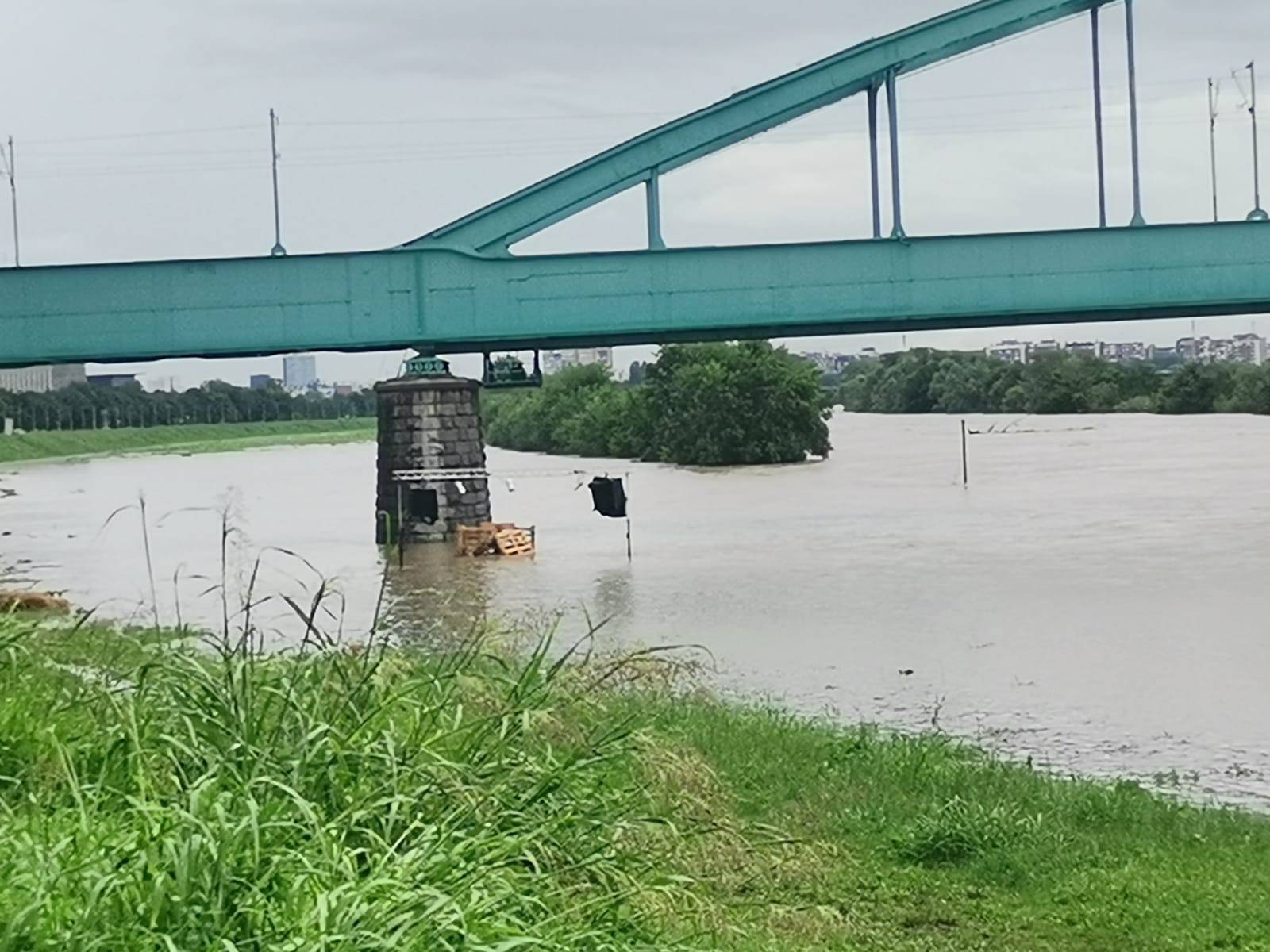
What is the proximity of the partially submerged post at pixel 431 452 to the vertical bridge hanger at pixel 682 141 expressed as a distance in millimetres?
3347

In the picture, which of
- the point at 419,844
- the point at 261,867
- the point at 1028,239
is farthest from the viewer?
the point at 1028,239

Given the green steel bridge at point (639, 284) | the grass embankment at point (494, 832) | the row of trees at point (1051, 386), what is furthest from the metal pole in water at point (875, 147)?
the row of trees at point (1051, 386)

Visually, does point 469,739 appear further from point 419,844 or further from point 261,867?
point 261,867

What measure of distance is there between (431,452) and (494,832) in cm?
3521

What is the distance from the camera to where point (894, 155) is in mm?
38094

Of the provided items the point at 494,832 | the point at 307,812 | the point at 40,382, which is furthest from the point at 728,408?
the point at 307,812

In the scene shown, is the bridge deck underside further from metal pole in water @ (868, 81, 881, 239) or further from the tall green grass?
the tall green grass

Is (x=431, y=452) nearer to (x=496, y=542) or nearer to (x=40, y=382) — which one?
(x=496, y=542)

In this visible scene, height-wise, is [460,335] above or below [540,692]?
above

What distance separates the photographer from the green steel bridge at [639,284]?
1443 inches

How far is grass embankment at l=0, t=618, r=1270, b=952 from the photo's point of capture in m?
5.05

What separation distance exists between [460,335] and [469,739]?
102ft

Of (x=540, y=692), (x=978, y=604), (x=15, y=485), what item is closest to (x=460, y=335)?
(x=978, y=604)

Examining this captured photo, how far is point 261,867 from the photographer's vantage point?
5.20m
